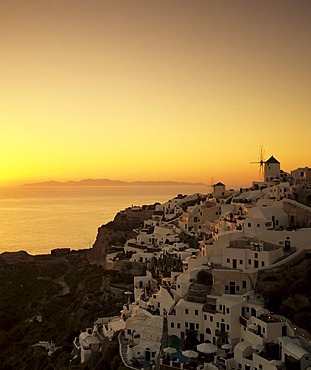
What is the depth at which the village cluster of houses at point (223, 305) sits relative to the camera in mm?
19875

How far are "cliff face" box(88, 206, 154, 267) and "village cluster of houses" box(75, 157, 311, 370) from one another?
40.5ft

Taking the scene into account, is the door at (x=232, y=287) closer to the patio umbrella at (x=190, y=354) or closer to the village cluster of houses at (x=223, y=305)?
the village cluster of houses at (x=223, y=305)

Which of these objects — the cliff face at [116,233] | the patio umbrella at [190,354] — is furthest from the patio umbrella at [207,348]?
the cliff face at [116,233]

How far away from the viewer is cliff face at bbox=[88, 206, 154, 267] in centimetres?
4789

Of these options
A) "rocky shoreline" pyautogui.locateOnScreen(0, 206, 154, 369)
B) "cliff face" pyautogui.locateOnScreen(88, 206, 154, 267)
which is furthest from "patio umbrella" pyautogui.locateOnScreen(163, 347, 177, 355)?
"cliff face" pyautogui.locateOnScreen(88, 206, 154, 267)

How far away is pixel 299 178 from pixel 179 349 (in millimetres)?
20442

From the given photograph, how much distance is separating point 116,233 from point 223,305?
1099 inches

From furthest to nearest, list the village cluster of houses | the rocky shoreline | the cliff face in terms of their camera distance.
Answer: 1. the cliff face
2. the rocky shoreline
3. the village cluster of houses

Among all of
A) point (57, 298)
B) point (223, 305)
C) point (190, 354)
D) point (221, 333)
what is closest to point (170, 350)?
point (190, 354)

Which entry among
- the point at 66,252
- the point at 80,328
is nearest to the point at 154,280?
the point at 80,328

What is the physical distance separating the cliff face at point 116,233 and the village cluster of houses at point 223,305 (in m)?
12.3

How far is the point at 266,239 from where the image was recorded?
26.4 metres

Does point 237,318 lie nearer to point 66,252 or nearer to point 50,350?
point 50,350

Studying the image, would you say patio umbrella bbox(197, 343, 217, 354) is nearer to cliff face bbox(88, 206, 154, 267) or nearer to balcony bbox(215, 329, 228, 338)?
balcony bbox(215, 329, 228, 338)
